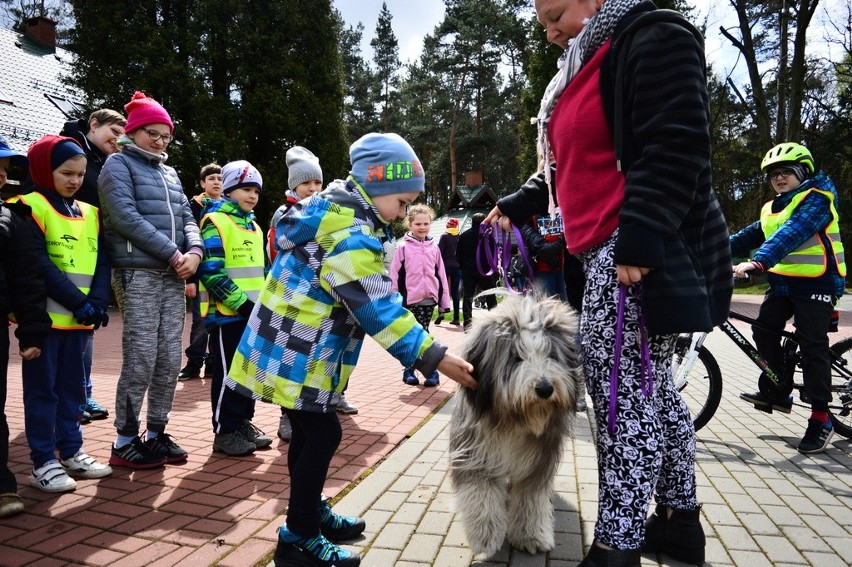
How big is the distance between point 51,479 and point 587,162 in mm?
3314

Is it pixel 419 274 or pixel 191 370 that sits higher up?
pixel 419 274

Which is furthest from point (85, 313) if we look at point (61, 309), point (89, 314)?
point (61, 309)

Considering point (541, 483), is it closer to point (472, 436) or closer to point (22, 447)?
point (472, 436)

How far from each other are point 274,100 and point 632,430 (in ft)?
64.2

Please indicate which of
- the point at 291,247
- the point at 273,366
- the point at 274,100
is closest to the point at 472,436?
the point at 273,366

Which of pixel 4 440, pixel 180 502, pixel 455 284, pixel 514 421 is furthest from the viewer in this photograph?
pixel 455 284

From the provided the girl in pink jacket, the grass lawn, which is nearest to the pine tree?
the grass lawn

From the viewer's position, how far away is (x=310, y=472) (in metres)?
2.42

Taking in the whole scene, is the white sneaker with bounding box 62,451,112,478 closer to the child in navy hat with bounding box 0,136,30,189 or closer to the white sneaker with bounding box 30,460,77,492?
the white sneaker with bounding box 30,460,77,492

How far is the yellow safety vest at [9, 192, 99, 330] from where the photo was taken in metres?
3.35

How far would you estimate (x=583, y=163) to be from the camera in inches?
90.7

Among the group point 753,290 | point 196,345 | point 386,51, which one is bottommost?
point 753,290

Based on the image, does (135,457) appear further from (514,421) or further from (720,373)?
(720,373)

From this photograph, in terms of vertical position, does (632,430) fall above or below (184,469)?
above
